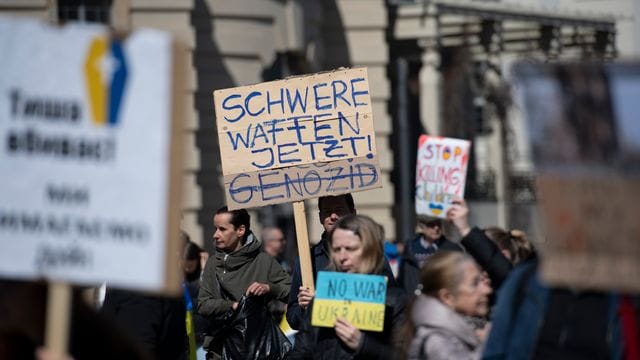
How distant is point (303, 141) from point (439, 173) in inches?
137

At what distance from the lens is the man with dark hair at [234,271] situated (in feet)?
30.9

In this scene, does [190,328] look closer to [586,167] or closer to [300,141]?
[300,141]

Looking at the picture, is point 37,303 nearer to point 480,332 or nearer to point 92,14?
point 480,332

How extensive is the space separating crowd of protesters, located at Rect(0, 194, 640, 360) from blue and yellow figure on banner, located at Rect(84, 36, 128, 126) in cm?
70

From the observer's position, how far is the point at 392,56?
2945 centimetres

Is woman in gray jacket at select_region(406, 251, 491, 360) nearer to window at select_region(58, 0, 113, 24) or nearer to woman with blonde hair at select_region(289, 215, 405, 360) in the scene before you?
woman with blonde hair at select_region(289, 215, 405, 360)

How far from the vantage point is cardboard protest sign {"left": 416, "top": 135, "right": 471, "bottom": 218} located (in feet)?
40.9

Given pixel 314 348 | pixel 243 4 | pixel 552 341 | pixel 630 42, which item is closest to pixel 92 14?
pixel 243 4

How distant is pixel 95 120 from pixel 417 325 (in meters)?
1.78

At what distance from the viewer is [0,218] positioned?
5059 millimetres

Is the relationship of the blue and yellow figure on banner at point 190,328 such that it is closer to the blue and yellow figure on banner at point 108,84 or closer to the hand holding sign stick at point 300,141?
the hand holding sign stick at point 300,141

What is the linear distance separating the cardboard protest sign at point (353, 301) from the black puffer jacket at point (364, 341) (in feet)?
0.22

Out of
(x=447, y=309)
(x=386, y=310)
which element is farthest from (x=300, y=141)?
(x=447, y=309)

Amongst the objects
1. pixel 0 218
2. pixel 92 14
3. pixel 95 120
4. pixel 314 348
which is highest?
pixel 92 14
